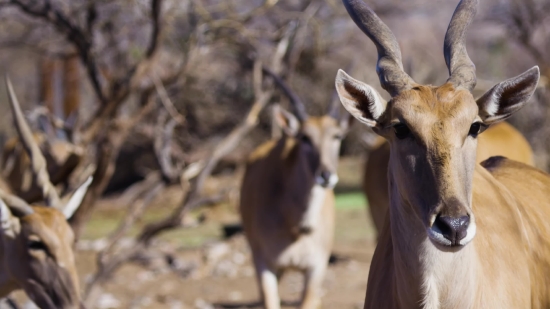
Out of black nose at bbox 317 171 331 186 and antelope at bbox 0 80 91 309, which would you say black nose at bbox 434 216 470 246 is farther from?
black nose at bbox 317 171 331 186

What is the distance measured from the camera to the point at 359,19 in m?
3.17

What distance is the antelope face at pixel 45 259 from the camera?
4.18 m

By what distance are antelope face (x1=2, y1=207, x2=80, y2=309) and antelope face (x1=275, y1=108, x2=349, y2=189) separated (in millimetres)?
2182

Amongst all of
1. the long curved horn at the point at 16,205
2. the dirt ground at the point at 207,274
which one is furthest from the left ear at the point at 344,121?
the long curved horn at the point at 16,205

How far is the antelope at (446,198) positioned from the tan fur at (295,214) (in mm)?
2644

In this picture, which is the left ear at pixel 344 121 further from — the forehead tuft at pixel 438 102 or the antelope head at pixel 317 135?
the forehead tuft at pixel 438 102

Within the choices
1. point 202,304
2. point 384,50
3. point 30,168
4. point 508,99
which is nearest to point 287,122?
point 202,304

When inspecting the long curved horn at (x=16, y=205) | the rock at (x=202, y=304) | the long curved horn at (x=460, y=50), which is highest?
the long curved horn at (x=460, y=50)

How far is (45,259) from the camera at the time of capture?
421 centimetres

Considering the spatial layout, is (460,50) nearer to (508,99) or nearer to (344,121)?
(508,99)

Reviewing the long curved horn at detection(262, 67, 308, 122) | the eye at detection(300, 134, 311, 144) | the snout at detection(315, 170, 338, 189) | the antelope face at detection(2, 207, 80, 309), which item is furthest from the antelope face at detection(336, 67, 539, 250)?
the long curved horn at detection(262, 67, 308, 122)

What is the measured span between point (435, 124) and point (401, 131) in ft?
0.48

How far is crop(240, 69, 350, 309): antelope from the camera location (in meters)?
5.92

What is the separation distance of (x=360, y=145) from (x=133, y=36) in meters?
8.27
